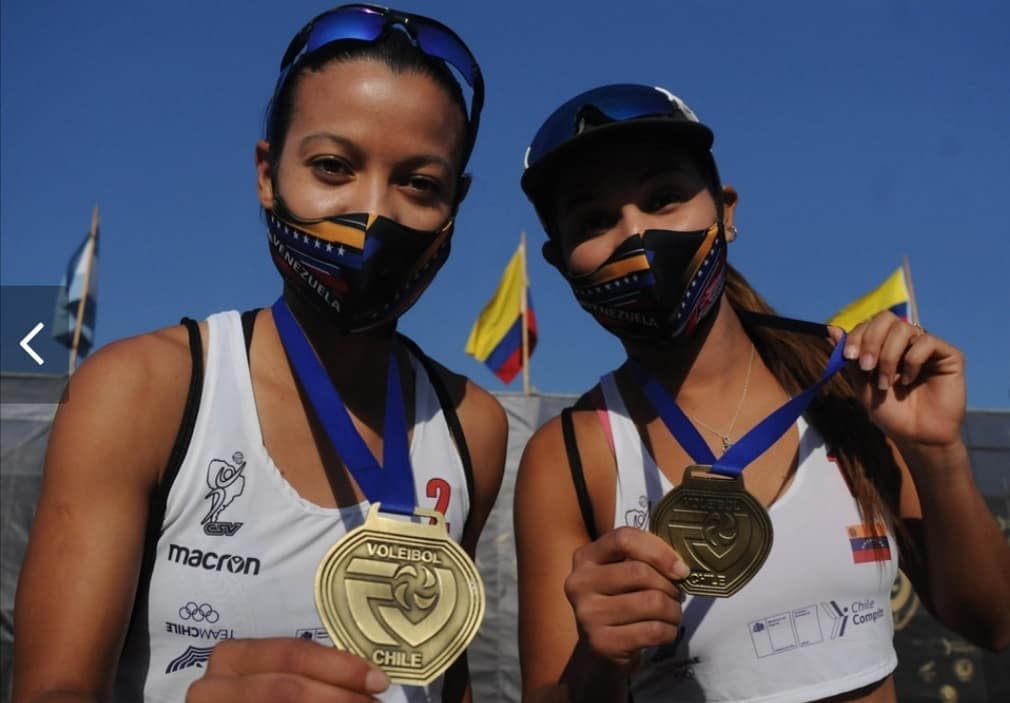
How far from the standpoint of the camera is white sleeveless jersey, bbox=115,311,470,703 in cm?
237

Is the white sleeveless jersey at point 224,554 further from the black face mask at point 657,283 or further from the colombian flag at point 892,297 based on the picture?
the colombian flag at point 892,297

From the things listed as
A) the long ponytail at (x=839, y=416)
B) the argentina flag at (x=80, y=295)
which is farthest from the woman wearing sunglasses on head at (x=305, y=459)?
the argentina flag at (x=80, y=295)

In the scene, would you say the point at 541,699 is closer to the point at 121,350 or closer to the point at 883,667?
the point at 883,667

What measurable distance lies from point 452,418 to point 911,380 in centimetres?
145

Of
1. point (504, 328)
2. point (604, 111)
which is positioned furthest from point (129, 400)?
point (504, 328)

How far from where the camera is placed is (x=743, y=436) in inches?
117

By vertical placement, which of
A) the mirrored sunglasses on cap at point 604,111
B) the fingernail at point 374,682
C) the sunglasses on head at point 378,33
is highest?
the sunglasses on head at point 378,33

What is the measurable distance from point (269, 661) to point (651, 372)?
1.97 metres

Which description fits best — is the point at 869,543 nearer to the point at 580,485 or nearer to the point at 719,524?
the point at 719,524

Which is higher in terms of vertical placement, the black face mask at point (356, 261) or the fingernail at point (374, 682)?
the black face mask at point (356, 261)

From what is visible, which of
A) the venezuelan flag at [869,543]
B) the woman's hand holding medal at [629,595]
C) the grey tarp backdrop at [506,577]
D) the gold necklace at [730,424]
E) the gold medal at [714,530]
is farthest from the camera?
the grey tarp backdrop at [506,577]

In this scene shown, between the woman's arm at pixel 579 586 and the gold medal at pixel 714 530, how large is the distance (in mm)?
277

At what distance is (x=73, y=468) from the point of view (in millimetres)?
2254

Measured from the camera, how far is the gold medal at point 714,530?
2551mm
